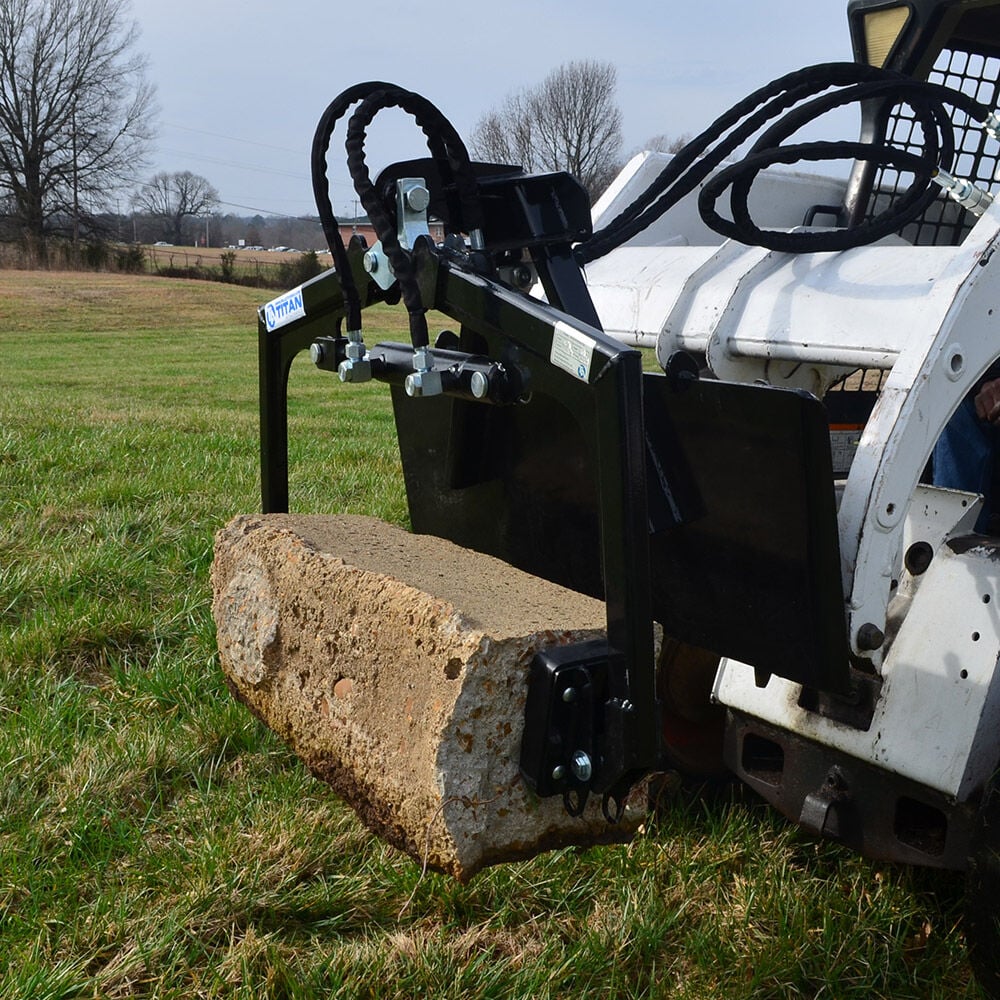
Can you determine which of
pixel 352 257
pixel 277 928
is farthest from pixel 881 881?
pixel 352 257

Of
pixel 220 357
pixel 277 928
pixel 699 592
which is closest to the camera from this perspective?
pixel 699 592

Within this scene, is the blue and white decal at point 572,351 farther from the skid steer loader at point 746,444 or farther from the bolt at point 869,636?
the bolt at point 869,636

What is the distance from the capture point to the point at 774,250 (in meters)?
2.19

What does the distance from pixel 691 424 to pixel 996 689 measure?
0.65 m

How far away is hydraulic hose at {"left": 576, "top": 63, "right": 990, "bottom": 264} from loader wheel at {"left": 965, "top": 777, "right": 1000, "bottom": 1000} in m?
1.02

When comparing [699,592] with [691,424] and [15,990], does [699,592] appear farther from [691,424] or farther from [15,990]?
[15,990]

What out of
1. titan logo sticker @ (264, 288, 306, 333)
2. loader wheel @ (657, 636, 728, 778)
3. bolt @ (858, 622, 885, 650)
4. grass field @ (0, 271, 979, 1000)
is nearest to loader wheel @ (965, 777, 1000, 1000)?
bolt @ (858, 622, 885, 650)

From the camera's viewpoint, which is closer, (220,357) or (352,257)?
(352,257)

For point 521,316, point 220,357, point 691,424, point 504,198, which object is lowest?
point 220,357

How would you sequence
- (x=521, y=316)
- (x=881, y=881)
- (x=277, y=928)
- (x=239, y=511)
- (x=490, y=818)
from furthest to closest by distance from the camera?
1. (x=239, y=511)
2. (x=881, y=881)
3. (x=277, y=928)
4. (x=490, y=818)
5. (x=521, y=316)

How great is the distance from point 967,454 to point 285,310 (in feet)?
4.75

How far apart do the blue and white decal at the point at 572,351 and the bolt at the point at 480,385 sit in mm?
113

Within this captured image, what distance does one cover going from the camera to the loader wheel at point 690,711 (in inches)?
102

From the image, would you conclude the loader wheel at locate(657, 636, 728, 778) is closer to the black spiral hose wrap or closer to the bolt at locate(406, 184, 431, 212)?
the black spiral hose wrap
